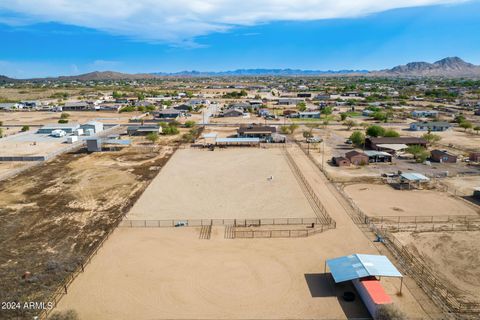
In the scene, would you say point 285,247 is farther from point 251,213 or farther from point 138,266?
point 138,266

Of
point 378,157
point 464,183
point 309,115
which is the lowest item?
point 464,183

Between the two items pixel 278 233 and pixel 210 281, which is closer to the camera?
pixel 210 281


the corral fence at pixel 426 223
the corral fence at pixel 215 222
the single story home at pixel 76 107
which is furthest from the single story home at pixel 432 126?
the single story home at pixel 76 107

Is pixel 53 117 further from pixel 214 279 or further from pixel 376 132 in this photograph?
Result: pixel 214 279

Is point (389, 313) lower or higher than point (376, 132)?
lower

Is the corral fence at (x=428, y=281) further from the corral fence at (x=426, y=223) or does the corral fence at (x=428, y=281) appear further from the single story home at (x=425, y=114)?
the single story home at (x=425, y=114)

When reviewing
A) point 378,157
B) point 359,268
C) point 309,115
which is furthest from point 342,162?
point 309,115
